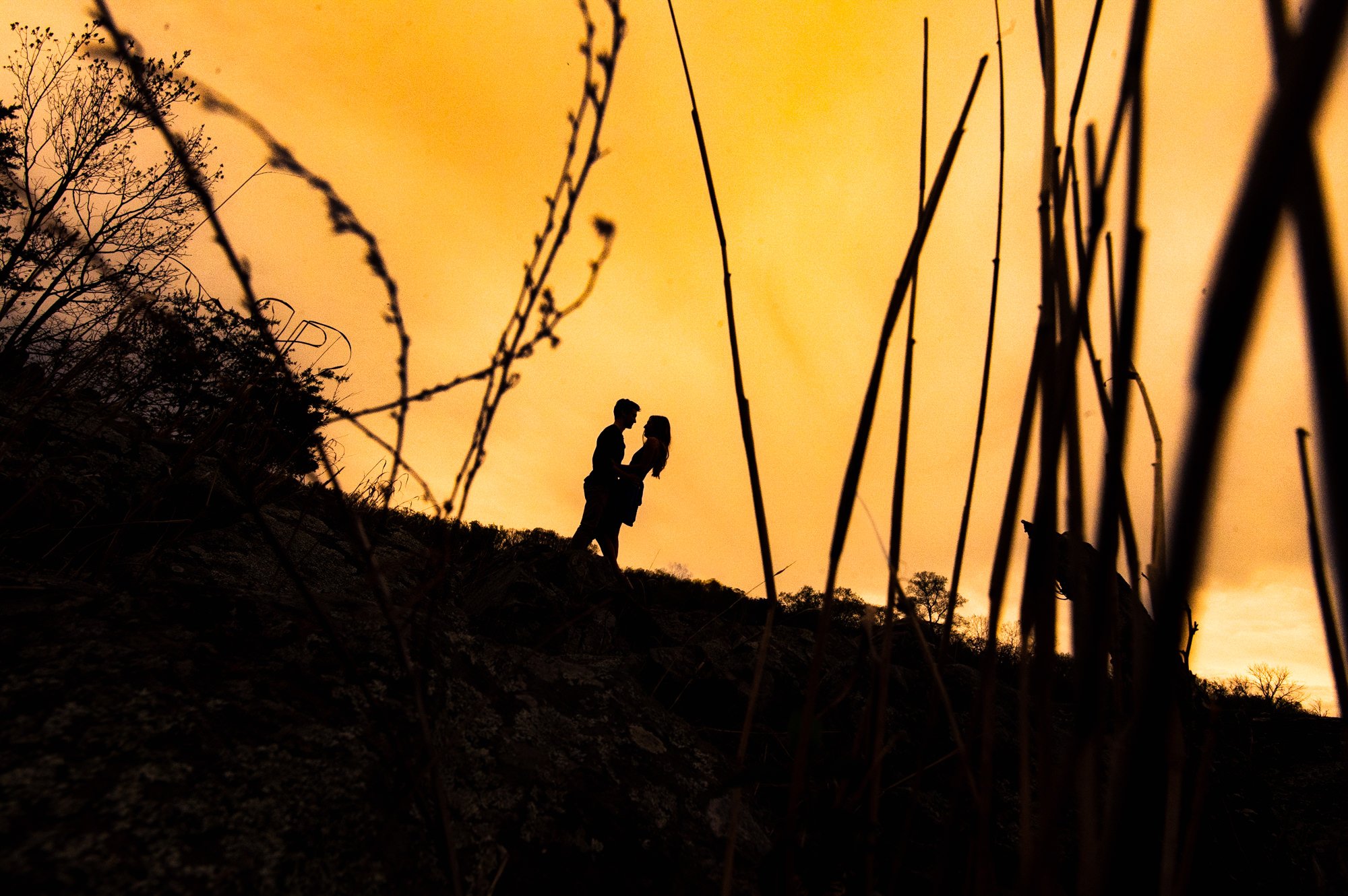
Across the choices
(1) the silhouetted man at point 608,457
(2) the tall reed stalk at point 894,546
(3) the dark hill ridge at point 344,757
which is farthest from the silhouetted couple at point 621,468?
(2) the tall reed stalk at point 894,546

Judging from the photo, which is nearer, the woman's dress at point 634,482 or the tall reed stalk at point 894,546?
the tall reed stalk at point 894,546

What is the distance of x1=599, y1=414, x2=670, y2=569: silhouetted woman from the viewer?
6.71m

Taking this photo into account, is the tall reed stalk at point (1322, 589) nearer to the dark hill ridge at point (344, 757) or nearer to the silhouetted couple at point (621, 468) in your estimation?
the dark hill ridge at point (344, 757)

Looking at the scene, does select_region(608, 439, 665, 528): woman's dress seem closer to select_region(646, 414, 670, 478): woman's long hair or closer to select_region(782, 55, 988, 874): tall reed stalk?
select_region(646, 414, 670, 478): woman's long hair

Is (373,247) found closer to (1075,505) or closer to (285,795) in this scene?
(285,795)

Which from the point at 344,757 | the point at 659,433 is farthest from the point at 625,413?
the point at 344,757

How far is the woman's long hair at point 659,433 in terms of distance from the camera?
7.02 m

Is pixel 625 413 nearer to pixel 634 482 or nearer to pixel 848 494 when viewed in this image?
pixel 634 482

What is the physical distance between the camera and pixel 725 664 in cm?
202

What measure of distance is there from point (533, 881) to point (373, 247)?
2.78 ft

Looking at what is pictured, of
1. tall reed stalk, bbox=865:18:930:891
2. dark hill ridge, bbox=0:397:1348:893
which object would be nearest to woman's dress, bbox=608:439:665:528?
dark hill ridge, bbox=0:397:1348:893

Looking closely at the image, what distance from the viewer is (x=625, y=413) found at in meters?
6.88

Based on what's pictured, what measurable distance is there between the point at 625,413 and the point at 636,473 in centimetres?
68

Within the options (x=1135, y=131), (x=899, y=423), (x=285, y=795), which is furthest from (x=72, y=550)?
(x=1135, y=131)
